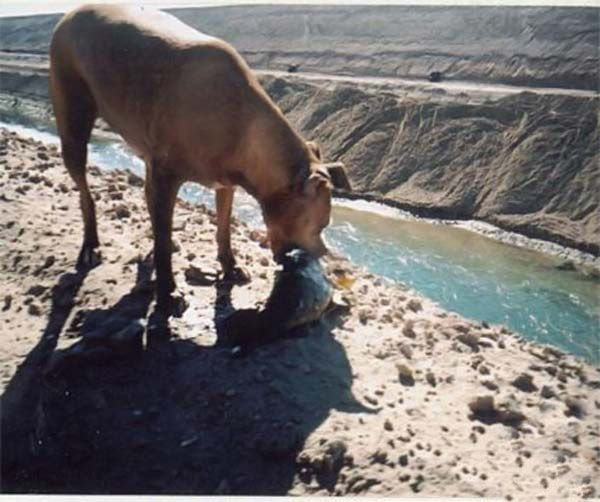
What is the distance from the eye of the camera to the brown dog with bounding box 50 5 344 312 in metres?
6.07

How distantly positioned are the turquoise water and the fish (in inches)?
218

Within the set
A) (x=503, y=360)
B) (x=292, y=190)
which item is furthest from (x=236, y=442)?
(x=503, y=360)

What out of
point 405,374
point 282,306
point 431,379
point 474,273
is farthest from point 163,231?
point 474,273

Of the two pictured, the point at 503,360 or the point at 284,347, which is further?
the point at 503,360

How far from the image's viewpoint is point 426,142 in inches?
869

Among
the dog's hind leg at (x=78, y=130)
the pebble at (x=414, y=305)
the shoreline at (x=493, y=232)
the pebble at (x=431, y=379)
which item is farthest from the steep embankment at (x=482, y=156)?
the dog's hind leg at (x=78, y=130)

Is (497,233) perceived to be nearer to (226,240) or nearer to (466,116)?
(466,116)

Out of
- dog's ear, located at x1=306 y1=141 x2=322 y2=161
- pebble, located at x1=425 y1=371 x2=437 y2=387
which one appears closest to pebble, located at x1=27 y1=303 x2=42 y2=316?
dog's ear, located at x1=306 y1=141 x2=322 y2=161

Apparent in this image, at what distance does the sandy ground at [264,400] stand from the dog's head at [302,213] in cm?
86

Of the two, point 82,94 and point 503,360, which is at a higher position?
point 82,94

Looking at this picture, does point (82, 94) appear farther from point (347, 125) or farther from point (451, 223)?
point (347, 125)

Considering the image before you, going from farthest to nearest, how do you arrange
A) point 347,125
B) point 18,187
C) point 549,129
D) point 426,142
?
point 347,125 < point 426,142 < point 549,129 < point 18,187

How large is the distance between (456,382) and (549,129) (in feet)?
51.3

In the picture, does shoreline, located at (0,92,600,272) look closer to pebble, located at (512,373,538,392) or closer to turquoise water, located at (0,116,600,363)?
turquoise water, located at (0,116,600,363)
